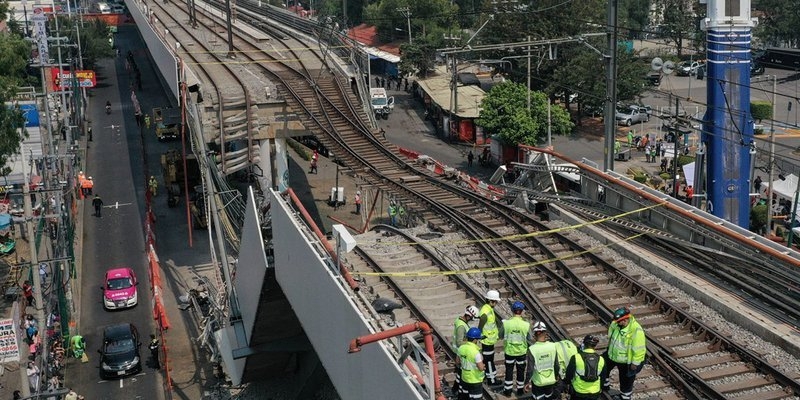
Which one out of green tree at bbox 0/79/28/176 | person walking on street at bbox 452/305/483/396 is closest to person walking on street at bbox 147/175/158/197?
green tree at bbox 0/79/28/176

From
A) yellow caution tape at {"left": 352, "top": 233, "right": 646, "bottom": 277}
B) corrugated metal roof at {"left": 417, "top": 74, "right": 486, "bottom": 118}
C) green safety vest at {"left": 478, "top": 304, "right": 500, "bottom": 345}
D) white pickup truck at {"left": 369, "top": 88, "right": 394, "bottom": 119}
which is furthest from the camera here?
white pickup truck at {"left": 369, "top": 88, "right": 394, "bottom": 119}

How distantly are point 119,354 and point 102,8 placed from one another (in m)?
94.6

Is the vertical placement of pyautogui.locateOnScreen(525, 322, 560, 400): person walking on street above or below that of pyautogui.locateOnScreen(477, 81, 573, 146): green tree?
above

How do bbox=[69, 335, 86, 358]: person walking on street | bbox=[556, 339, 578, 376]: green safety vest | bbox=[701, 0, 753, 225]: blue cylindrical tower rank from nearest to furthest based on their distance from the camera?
1. bbox=[556, 339, 578, 376]: green safety vest
2. bbox=[701, 0, 753, 225]: blue cylindrical tower
3. bbox=[69, 335, 86, 358]: person walking on street

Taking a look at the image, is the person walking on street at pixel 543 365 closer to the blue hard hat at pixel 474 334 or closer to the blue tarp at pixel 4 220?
the blue hard hat at pixel 474 334

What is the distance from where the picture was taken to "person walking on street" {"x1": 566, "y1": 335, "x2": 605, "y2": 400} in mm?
11727

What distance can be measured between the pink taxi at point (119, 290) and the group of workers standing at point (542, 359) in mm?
22597

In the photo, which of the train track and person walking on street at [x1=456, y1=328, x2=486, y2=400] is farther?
the train track

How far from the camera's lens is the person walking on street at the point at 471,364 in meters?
12.0

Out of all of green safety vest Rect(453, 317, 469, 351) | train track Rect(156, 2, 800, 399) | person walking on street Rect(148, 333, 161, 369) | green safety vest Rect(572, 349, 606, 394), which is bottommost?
person walking on street Rect(148, 333, 161, 369)

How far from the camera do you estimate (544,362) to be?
39.4 ft

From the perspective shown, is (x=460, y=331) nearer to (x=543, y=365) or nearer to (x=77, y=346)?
(x=543, y=365)

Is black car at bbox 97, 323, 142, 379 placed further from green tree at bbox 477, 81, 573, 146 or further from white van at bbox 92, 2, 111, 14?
A: white van at bbox 92, 2, 111, 14

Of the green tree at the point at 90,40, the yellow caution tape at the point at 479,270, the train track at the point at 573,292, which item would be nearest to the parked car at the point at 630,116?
the train track at the point at 573,292
